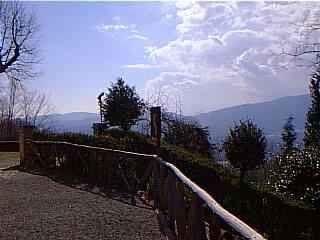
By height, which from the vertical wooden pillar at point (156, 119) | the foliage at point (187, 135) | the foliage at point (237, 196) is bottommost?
the foliage at point (237, 196)

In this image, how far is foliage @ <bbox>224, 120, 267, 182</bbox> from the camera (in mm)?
18000

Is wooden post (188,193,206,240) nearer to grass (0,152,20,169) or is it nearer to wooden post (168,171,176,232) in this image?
wooden post (168,171,176,232)

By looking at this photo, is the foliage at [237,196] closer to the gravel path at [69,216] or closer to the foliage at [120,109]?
the gravel path at [69,216]

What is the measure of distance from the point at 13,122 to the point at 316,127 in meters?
26.2

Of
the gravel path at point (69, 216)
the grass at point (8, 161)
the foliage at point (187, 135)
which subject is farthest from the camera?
the foliage at point (187, 135)

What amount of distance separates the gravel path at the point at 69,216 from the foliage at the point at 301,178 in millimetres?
6536

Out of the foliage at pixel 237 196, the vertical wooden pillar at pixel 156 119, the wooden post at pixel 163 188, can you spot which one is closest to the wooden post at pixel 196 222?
the wooden post at pixel 163 188

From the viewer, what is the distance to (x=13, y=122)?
38.6 metres

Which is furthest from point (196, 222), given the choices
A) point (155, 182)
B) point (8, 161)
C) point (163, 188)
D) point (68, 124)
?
point (68, 124)

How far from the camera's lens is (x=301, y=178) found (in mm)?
14312

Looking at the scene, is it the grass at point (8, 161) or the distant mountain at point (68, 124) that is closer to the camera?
the grass at point (8, 161)

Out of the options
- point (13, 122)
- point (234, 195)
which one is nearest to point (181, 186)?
point (234, 195)

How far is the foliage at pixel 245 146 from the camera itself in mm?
18000

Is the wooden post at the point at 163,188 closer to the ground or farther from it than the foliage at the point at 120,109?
closer to the ground
